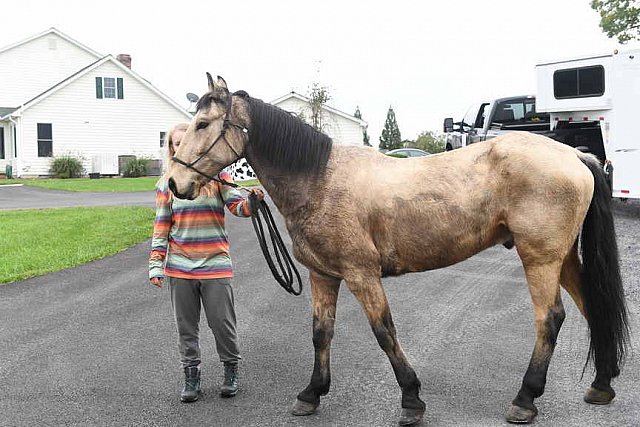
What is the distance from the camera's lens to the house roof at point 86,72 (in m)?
32.3

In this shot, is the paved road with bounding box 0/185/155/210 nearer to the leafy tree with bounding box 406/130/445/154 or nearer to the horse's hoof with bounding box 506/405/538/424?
the horse's hoof with bounding box 506/405/538/424

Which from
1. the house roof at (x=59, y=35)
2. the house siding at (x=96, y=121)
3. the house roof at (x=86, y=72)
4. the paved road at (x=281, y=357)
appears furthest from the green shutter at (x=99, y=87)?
the paved road at (x=281, y=357)

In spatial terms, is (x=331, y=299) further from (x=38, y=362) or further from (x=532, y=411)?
(x=38, y=362)

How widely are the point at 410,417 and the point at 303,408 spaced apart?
2.50 ft

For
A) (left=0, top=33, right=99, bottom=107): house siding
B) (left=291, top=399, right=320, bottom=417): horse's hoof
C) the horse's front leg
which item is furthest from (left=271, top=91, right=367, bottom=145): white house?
(left=291, top=399, right=320, bottom=417): horse's hoof

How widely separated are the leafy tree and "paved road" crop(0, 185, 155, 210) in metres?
28.6

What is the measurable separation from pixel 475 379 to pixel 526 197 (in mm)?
1621

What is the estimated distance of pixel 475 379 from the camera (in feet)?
16.7

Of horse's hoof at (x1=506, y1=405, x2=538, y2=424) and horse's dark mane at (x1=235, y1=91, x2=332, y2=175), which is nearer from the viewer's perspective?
horse's hoof at (x1=506, y1=405, x2=538, y2=424)

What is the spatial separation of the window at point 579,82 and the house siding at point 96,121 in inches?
844

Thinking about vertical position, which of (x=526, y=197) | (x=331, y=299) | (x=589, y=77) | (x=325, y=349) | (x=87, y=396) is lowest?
(x=87, y=396)

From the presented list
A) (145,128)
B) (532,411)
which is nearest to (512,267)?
(532,411)

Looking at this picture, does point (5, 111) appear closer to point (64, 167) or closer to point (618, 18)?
point (64, 167)

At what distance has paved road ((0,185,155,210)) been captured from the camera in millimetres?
18906
